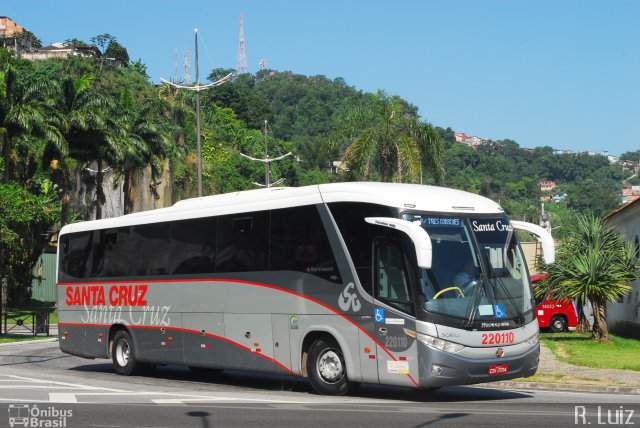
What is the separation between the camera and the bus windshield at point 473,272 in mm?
14852

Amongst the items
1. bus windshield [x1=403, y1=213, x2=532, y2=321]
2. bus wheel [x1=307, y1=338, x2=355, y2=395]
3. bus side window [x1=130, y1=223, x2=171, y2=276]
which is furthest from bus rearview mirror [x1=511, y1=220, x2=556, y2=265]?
bus side window [x1=130, y1=223, x2=171, y2=276]

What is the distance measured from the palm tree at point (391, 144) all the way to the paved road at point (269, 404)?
2153 cm

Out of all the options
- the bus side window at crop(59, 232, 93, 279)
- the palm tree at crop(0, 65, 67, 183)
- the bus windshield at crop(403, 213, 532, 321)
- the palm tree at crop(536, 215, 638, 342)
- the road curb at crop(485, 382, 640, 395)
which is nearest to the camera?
the bus windshield at crop(403, 213, 532, 321)

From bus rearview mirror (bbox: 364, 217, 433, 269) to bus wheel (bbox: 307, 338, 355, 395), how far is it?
8.22 ft

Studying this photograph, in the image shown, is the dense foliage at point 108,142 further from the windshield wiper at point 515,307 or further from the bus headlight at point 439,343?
the bus headlight at point 439,343

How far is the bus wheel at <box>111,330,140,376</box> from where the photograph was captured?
70.7 ft

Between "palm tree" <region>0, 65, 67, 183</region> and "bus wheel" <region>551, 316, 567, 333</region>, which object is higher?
"palm tree" <region>0, 65, 67, 183</region>

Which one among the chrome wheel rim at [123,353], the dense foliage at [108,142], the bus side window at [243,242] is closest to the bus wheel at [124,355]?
the chrome wheel rim at [123,353]

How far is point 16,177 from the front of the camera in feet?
199

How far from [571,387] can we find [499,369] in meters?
3.48

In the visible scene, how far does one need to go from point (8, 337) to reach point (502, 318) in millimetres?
28388

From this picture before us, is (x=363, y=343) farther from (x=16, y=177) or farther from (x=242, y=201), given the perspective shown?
(x=16, y=177)

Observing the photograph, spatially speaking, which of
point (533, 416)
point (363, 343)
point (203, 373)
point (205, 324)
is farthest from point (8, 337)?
point (533, 416)

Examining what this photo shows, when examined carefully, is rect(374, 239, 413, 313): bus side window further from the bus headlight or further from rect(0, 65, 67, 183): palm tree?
rect(0, 65, 67, 183): palm tree
